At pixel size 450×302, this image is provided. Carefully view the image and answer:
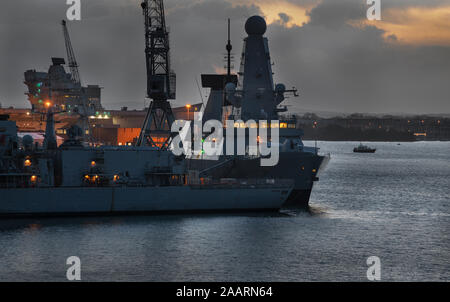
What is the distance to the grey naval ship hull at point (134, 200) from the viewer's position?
129 feet

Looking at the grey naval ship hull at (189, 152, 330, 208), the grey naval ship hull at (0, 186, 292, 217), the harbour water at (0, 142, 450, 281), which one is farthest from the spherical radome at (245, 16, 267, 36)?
the harbour water at (0, 142, 450, 281)

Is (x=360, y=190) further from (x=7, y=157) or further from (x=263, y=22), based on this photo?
(x=7, y=157)

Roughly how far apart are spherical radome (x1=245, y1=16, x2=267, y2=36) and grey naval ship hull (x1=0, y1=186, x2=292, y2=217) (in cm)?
1851

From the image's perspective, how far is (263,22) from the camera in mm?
55656

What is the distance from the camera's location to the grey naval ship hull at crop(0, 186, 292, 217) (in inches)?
1554

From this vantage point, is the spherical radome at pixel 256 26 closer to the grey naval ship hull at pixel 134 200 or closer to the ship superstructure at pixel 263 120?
the ship superstructure at pixel 263 120

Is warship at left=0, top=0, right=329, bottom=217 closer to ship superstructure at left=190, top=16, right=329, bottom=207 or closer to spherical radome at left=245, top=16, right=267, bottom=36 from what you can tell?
ship superstructure at left=190, top=16, right=329, bottom=207

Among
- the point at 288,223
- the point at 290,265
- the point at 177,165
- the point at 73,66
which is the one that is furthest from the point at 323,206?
the point at 73,66

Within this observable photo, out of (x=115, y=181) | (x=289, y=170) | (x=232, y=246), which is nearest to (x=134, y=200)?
(x=115, y=181)

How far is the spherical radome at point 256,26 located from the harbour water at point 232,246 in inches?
739

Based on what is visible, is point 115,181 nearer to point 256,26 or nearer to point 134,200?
point 134,200

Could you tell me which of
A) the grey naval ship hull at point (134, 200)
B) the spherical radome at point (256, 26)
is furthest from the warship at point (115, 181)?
the spherical radome at point (256, 26)
